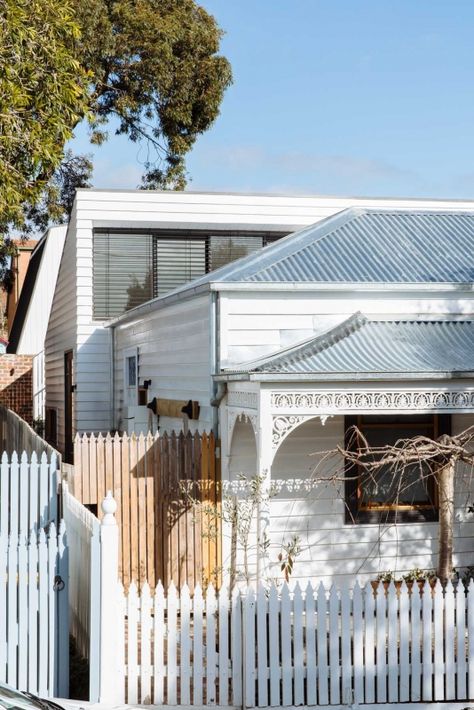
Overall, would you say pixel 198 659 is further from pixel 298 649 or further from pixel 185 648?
pixel 298 649

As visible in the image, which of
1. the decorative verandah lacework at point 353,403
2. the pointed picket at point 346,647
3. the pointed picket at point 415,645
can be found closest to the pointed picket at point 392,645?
the pointed picket at point 415,645

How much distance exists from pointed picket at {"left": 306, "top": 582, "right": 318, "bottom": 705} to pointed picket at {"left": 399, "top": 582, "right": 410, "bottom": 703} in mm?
767

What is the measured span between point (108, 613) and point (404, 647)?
257cm

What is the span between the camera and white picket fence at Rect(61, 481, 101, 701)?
8523 mm

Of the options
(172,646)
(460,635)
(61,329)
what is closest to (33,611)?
(172,646)

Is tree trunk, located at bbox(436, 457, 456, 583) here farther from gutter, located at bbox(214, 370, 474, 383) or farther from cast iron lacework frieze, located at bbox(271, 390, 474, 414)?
gutter, located at bbox(214, 370, 474, 383)

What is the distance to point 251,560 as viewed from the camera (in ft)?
41.5

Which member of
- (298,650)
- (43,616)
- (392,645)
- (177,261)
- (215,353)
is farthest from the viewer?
(177,261)

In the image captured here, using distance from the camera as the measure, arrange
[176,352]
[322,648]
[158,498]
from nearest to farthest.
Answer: [322,648]
[158,498]
[176,352]

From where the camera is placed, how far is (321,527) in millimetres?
13023

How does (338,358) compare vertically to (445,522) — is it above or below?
above

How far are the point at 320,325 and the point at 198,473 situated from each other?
2431 millimetres

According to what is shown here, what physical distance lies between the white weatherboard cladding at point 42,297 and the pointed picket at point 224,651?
2120cm

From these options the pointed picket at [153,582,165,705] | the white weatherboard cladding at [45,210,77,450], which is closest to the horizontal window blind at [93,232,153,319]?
the white weatherboard cladding at [45,210,77,450]
